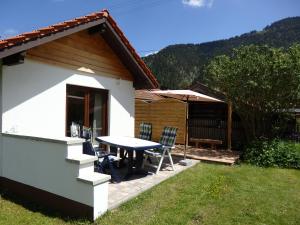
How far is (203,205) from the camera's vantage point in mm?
5922

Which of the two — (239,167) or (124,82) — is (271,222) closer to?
(239,167)

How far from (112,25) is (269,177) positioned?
6621 mm

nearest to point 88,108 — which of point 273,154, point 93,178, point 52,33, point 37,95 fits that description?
point 37,95

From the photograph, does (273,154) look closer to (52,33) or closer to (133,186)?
(133,186)

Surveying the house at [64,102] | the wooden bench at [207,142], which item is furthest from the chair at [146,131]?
the wooden bench at [207,142]

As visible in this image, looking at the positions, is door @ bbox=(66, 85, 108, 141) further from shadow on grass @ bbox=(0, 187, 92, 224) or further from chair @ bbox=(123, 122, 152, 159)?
shadow on grass @ bbox=(0, 187, 92, 224)

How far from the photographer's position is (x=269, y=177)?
8570mm

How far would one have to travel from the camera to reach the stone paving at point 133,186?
579 centimetres

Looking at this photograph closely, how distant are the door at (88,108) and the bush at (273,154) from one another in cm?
564

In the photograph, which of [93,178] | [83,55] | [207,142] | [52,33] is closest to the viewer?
[93,178]

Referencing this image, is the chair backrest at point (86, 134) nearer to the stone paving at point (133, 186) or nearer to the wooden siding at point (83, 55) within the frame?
the stone paving at point (133, 186)

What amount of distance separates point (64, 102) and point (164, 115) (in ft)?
29.2

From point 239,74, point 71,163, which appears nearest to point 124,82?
point 239,74

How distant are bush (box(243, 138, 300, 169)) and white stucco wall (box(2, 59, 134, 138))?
6.21 meters
